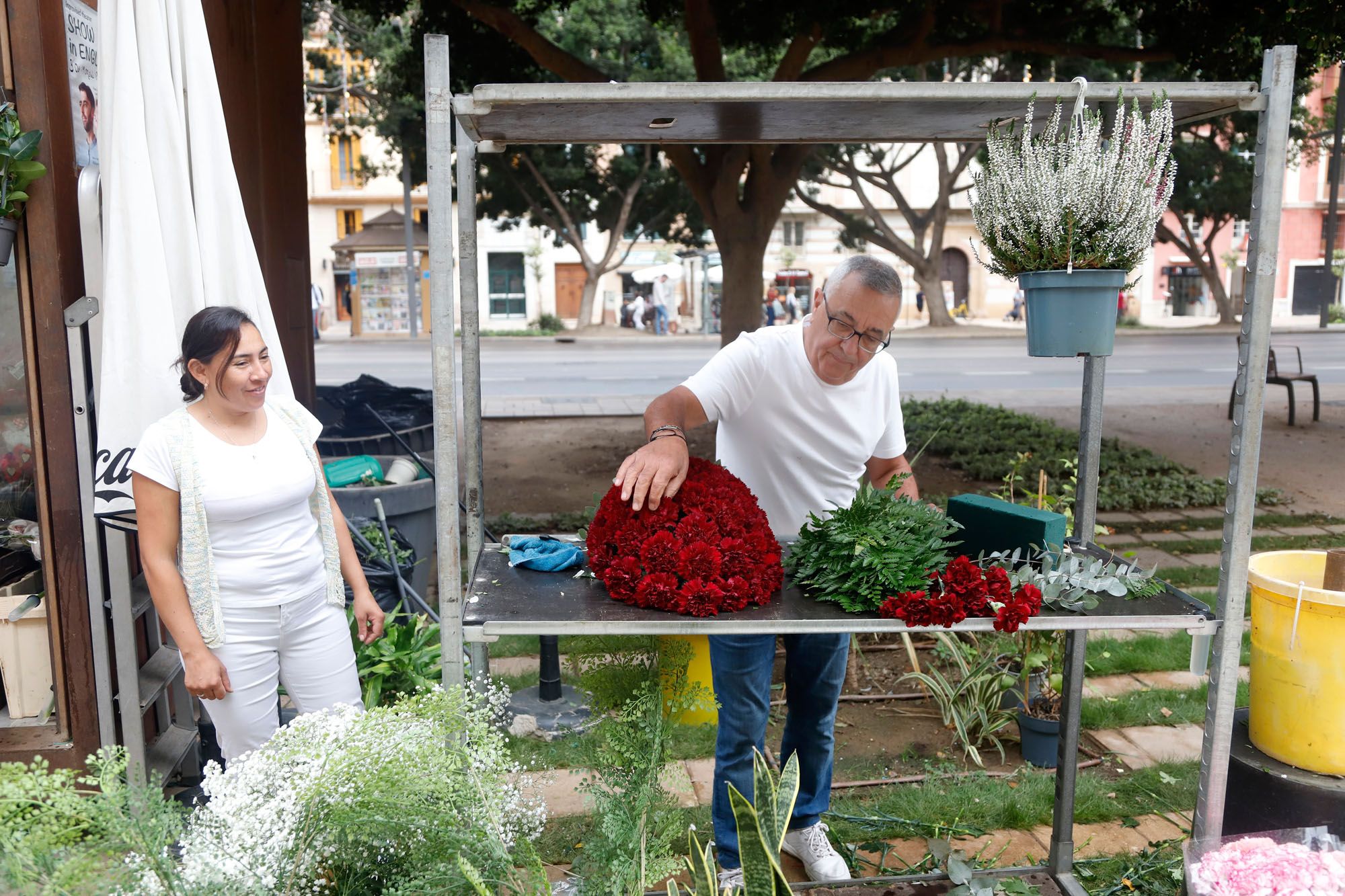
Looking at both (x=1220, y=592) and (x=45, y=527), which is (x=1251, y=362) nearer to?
(x=1220, y=592)

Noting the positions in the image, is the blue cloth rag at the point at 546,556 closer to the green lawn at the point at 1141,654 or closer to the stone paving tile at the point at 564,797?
the stone paving tile at the point at 564,797

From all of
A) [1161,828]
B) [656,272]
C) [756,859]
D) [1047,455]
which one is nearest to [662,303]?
[656,272]

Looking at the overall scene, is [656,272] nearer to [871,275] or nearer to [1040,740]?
[1040,740]

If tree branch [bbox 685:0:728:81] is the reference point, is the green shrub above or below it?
below

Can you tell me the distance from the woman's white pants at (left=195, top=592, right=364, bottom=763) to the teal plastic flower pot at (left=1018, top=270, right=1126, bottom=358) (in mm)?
1877

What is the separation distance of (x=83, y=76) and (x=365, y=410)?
10.6ft

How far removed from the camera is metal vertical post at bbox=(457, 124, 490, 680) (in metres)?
2.41

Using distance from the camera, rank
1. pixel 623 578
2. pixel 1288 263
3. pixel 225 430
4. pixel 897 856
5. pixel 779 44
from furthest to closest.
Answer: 1. pixel 1288 263
2. pixel 779 44
3. pixel 897 856
4. pixel 225 430
5. pixel 623 578

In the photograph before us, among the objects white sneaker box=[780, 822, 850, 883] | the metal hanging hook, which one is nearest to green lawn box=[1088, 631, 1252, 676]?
white sneaker box=[780, 822, 850, 883]

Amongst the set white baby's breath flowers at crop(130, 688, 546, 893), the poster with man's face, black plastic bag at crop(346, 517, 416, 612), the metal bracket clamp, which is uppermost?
the poster with man's face

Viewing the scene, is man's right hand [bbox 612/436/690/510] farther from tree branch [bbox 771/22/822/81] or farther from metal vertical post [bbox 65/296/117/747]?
tree branch [bbox 771/22/822/81]

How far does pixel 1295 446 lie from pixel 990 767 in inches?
316

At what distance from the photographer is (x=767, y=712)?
106 inches

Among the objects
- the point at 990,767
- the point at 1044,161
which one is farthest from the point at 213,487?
the point at 990,767
